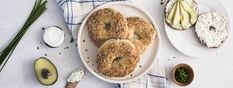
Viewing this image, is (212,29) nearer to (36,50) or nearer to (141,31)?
(141,31)

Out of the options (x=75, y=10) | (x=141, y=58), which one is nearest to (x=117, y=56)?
(x=141, y=58)

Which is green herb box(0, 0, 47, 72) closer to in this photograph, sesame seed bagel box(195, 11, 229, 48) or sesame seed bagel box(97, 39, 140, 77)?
sesame seed bagel box(97, 39, 140, 77)

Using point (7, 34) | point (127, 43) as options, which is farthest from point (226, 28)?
point (7, 34)

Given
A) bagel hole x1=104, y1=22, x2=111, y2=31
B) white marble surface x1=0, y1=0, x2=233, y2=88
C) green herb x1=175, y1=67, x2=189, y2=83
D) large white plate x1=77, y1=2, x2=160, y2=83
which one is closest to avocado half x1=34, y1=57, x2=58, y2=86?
white marble surface x1=0, y1=0, x2=233, y2=88

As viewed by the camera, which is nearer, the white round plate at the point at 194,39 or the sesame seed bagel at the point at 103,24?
the sesame seed bagel at the point at 103,24

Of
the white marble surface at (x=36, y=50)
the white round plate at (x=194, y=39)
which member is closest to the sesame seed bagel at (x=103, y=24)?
the white marble surface at (x=36, y=50)

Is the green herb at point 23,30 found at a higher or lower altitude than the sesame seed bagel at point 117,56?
higher

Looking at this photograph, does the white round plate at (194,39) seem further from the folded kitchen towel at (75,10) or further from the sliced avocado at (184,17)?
the folded kitchen towel at (75,10)
